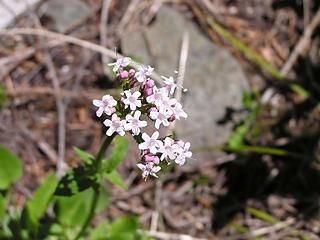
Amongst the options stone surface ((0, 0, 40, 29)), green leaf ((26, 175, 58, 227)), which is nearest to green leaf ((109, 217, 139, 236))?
green leaf ((26, 175, 58, 227))

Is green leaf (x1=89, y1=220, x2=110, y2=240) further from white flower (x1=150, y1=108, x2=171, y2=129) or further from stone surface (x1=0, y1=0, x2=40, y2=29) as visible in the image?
stone surface (x1=0, y1=0, x2=40, y2=29)

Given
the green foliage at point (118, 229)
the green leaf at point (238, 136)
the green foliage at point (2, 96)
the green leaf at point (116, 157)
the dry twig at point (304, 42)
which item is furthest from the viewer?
the dry twig at point (304, 42)

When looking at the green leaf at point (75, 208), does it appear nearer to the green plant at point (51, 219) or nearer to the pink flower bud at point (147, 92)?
the green plant at point (51, 219)

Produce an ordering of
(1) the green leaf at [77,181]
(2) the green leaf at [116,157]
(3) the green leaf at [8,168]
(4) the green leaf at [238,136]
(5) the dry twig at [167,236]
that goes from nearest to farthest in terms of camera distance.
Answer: (1) the green leaf at [77,181] → (2) the green leaf at [116,157] → (3) the green leaf at [8,168] → (5) the dry twig at [167,236] → (4) the green leaf at [238,136]

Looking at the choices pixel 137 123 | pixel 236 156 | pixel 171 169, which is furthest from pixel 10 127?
pixel 137 123

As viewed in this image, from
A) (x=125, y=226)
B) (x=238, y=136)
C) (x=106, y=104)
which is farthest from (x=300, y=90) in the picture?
(x=106, y=104)

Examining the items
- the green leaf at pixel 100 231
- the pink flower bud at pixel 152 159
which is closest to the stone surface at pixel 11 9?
the green leaf at pixel 100 231

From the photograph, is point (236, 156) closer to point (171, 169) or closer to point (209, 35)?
point (171, 169)
